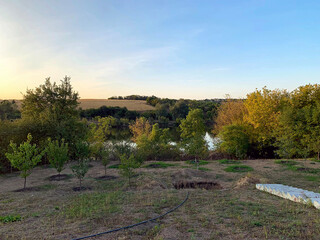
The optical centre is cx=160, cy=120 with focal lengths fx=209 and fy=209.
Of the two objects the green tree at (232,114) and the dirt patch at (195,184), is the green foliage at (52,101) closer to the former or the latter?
the dirt patch at (195,184)

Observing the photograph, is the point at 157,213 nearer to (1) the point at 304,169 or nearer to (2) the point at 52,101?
(1) the point at 304,169

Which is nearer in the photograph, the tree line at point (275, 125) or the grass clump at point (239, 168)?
the grass clump at point (239, 168)

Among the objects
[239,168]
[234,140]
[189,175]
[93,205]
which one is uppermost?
[234,140]

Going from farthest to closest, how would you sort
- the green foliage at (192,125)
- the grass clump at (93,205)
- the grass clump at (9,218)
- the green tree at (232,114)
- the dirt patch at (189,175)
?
the green tree at (232,114)
the green foliage at (192,125)
the dirt patch at (189,175)
the grass clump at (93,205)
the grass clump at (9,218)

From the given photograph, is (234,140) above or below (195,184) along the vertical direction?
above

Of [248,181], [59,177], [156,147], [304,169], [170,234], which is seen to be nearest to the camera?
[170,234]

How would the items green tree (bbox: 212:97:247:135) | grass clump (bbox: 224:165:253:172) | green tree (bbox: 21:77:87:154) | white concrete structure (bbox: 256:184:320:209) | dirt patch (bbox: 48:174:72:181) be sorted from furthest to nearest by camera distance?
green tree (bbox: 212:97:247:135), green tree (bbox: 21:77:87:154), grass clump (bbox: 224:165:253:172), dirt patch (bbox: 48:174:72:181), white concrete structure (bbox: 256:184:320:209)

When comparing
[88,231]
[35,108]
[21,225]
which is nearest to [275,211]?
[88,231]

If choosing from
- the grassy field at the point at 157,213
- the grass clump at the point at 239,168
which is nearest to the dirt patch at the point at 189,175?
the grassy field at the point at 157,213

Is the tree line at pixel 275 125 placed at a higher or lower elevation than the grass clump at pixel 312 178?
higher

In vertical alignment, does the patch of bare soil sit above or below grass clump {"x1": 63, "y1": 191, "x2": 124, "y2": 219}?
above

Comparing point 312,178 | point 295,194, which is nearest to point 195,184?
point 295,194

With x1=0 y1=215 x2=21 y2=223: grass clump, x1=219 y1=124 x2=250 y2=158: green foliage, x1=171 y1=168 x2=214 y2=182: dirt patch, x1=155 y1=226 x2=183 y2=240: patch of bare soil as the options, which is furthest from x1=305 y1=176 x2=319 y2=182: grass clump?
x1=0 y1=215 x2=21 y2=223: grass clump

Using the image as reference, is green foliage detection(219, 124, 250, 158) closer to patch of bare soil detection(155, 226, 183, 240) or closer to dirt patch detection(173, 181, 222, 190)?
dirt patch detection(173, 181, 222, 190)
